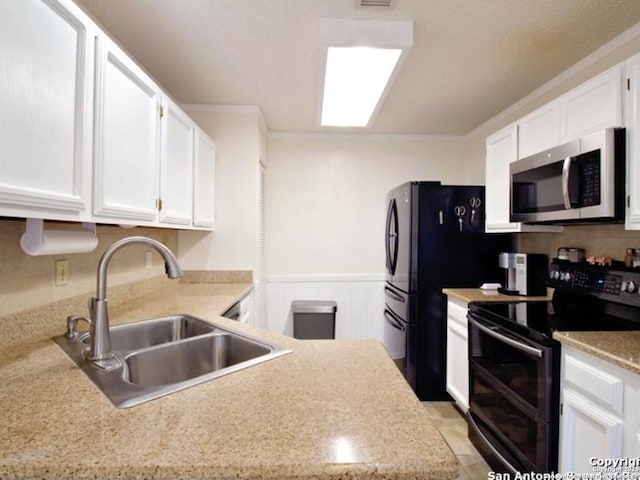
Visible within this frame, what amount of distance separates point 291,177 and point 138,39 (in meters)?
1.83

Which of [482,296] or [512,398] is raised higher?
[482,296]

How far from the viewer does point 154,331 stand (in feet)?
5.15

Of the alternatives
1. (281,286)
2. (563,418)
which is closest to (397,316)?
(281,286)

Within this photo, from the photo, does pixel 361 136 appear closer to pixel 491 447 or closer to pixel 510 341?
pixel 510 341

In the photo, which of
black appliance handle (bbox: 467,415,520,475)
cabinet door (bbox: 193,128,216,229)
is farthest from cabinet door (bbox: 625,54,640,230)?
cabinet door (bbox: 193,128,216,229)

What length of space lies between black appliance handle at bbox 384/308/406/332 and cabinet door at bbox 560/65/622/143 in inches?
67.1

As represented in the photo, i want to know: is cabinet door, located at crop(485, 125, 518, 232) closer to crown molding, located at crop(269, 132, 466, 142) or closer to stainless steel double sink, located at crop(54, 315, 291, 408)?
crown molding, located at crop(269, 132, 466, 142)

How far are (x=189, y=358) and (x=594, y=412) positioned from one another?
1546 mm

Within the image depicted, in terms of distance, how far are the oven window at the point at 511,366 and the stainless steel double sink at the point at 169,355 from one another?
3.81 feet

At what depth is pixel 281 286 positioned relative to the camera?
344 centimetres

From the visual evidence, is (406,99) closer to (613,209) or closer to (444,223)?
(444,223)

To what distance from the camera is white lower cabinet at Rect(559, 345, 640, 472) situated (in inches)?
43.8

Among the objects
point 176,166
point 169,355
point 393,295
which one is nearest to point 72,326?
point 169,355

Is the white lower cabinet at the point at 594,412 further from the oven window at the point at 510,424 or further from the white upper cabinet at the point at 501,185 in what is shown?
the white upper cabinet at the point at 501,185
